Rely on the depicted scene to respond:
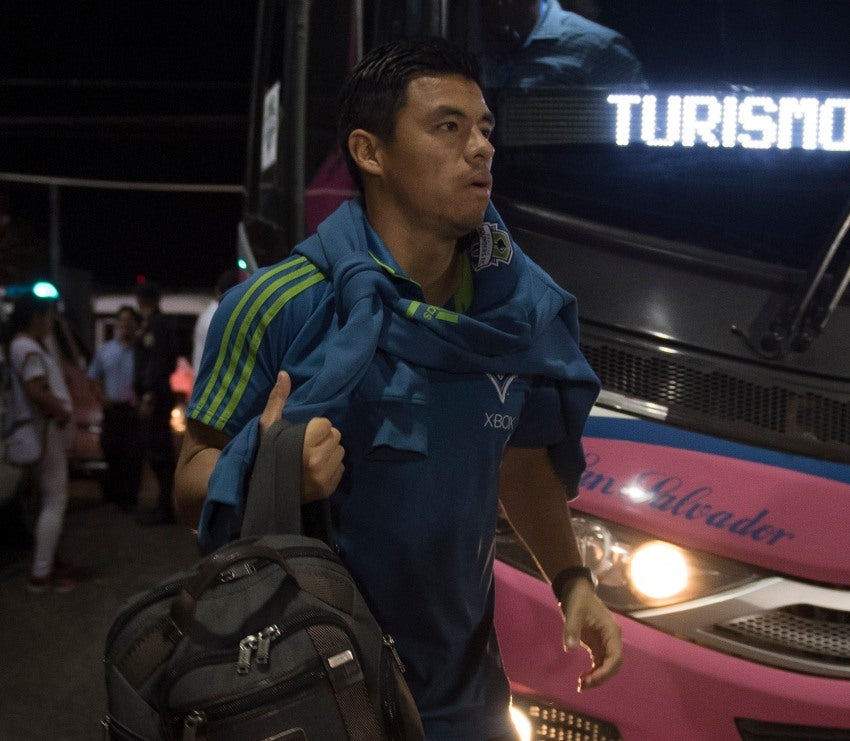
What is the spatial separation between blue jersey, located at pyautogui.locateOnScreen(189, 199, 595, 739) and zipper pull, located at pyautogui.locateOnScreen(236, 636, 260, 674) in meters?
0.34

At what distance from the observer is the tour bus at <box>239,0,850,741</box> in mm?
2570

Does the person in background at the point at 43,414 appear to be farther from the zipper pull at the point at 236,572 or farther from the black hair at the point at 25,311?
the zipper pull at the point at 236,572

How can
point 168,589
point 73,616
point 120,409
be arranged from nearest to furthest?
point 168,589 → point 73,616 → point 120,409

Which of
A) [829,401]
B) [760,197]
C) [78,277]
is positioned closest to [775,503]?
[829,401]

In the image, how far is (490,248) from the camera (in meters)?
1.92

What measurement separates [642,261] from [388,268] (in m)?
1.38

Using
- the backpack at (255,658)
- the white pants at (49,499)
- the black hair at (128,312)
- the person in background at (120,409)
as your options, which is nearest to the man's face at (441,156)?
the backpack at (255,658)

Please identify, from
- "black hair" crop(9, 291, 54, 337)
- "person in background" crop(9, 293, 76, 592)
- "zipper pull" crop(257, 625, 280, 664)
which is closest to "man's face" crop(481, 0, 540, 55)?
"zipper pull" crop(257, 625, 280, 664)

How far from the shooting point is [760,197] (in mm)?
3066

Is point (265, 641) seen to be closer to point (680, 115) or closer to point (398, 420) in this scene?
point (398, 420)

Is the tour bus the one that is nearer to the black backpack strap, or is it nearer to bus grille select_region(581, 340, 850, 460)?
bus grille select_region(581, 340, 850, 460)

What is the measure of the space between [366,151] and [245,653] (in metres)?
0.83

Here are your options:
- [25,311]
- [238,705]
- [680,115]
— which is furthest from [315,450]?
[25,311]

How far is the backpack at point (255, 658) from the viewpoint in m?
1.41
